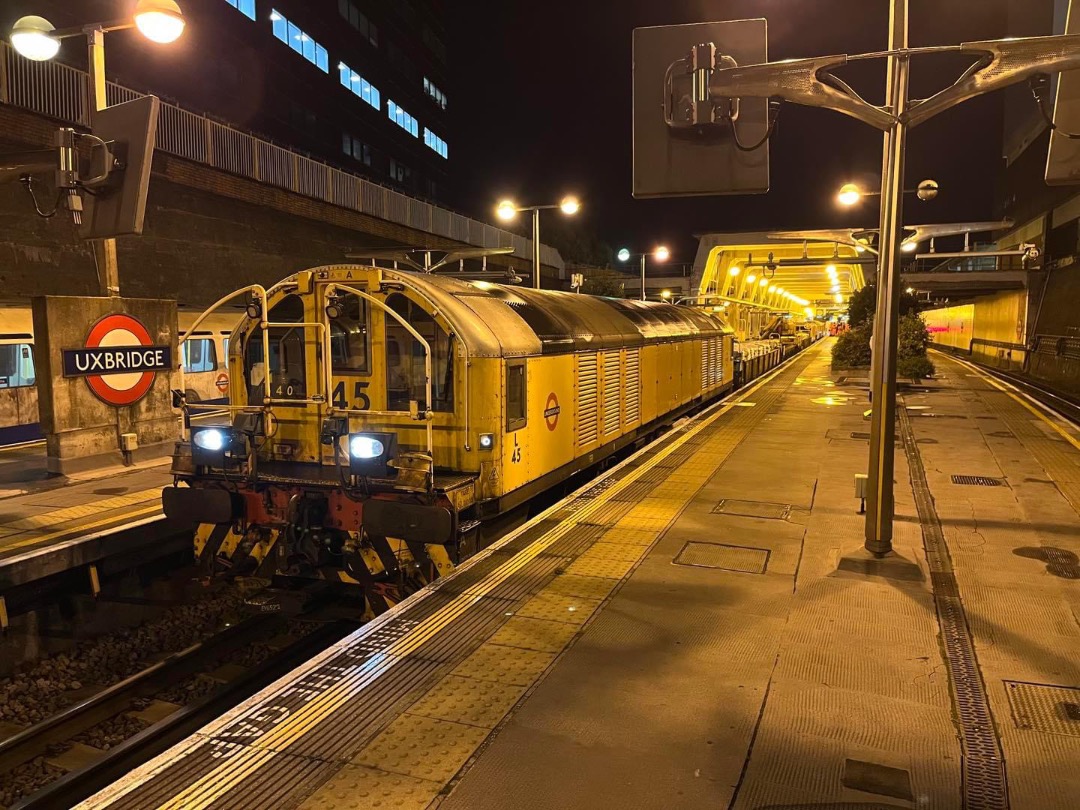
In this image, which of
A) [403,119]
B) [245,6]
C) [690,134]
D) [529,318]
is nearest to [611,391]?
[529,318]

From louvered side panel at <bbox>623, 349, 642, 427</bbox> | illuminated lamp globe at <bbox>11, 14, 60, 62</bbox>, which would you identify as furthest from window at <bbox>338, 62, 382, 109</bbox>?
louvered side panel at <bbox>623, 349, 642, 427</bbox>

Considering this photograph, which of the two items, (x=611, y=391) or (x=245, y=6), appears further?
(x=245, y=6)

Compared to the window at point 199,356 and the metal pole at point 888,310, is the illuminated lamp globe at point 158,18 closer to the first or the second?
the metal pole at point 888,310

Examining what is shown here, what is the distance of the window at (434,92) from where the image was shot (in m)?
50.4

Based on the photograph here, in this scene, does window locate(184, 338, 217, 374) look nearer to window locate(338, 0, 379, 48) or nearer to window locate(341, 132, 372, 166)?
window locate(341, 132, 372, 166)

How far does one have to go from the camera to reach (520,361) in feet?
23.2

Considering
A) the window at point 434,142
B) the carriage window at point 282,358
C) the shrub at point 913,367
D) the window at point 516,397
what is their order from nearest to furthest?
the window at point 516,397, the carriage window at point 282,358, the shrub at point 913,367, the window at point 434,142

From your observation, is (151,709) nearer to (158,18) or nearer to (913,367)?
(158,18)

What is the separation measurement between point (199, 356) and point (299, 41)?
86.9ft

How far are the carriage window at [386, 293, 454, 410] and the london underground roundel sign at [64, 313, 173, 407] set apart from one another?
21.2ft

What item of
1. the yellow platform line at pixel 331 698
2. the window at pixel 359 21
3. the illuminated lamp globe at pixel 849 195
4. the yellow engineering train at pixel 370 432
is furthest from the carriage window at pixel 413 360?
the window at pixel 359 21

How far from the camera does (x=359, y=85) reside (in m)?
41.4

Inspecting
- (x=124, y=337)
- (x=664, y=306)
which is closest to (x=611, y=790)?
(x=124, y=337)

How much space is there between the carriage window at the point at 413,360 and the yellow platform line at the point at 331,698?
156 cm
